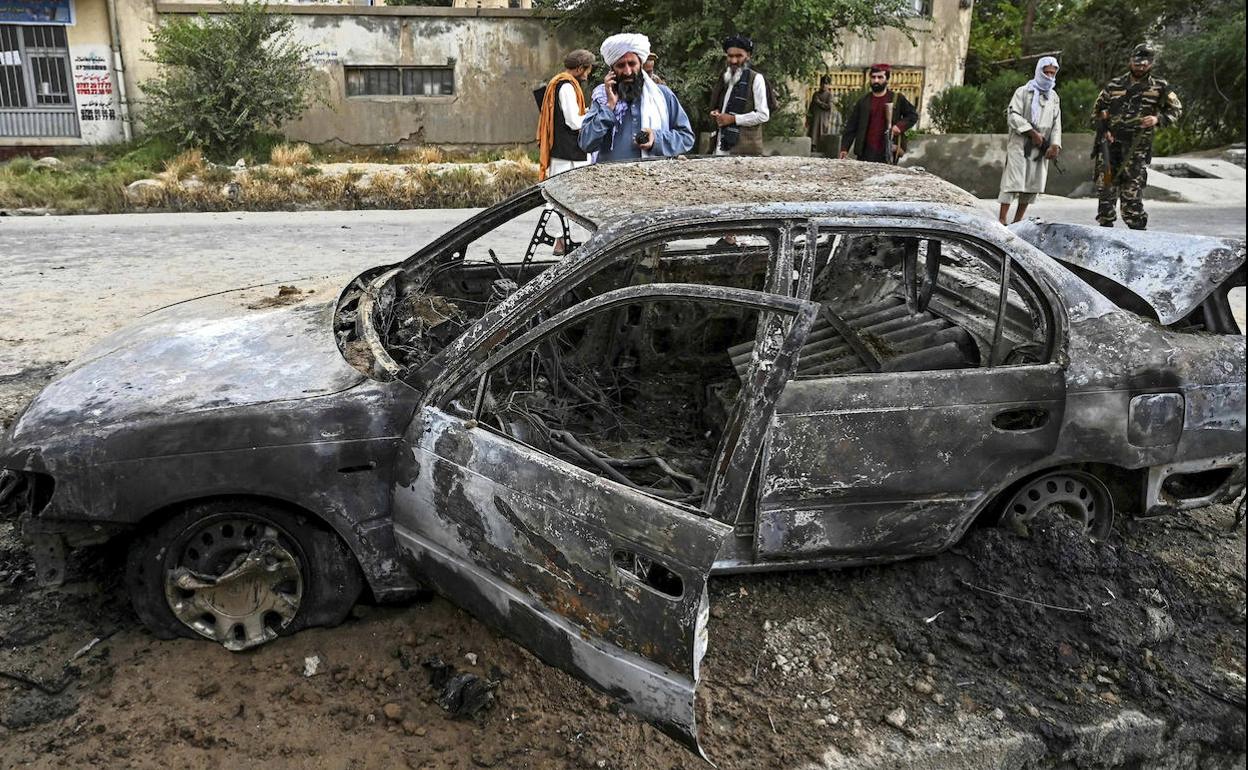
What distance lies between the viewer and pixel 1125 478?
10.7 feet

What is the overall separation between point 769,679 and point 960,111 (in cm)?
1536

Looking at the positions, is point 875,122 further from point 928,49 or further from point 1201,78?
point 928,49

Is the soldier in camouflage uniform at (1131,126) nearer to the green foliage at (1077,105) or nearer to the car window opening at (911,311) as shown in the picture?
the car window opening at (911,311)

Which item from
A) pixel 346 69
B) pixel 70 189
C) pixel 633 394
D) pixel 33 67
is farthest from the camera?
pixel 346 69

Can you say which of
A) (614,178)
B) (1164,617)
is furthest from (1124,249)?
(614,178)

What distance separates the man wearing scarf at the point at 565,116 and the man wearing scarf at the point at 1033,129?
452 centimetres

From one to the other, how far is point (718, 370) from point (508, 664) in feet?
5.85

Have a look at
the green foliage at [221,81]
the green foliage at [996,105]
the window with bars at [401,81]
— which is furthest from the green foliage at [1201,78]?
the green foliage at [221,81]

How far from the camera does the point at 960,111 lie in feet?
52.3

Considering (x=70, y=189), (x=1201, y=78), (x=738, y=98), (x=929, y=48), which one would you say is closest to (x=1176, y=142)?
(x=929, y=48)

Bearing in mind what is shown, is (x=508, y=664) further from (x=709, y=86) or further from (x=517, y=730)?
(x=709, y=86)

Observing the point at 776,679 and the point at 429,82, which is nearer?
the point at 776,679

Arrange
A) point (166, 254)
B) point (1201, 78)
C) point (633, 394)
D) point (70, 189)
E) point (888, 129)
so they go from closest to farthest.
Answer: point (633, 394), point (166, 254), point (888, 129), point (1201, 78), point (70, 189)

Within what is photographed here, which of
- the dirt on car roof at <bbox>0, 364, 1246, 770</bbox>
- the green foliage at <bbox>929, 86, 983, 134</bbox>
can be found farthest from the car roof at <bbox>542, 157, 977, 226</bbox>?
the green foliage at <bbox>929, 86, 983, 134</bbox>
